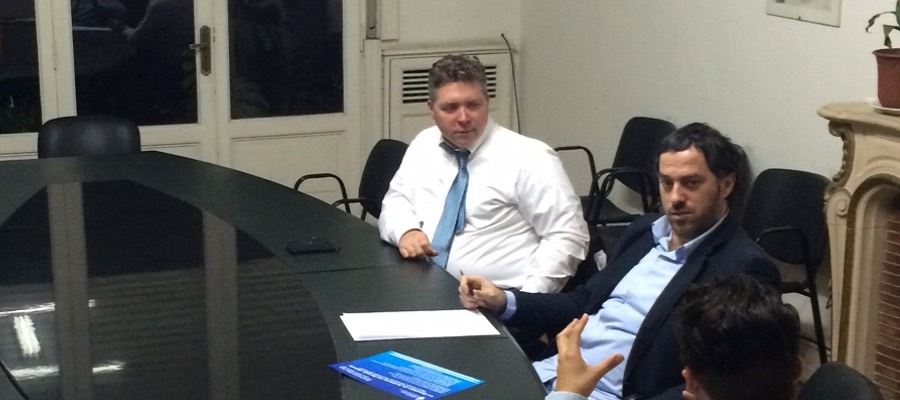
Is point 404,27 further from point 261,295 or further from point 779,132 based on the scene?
point 261,295

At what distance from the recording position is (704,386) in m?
1.82

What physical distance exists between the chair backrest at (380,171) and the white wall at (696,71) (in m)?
1.22

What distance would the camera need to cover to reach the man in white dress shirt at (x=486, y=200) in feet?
→ 10.0

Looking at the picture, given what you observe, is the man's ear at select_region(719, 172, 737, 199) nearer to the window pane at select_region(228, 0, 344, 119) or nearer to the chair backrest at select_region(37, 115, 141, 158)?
the chair backrest at select_region(37, 115, 141, 158)

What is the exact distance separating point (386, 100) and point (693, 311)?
422 centimetres

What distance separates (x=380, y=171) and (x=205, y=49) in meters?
1.69

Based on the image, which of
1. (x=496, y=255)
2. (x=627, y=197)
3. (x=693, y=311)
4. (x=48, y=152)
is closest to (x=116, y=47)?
(x=48, y=152)

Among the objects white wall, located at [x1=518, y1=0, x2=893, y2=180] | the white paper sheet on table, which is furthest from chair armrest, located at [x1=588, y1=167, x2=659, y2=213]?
the white paper sheet on table

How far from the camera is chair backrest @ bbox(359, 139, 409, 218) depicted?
4332 millimetres

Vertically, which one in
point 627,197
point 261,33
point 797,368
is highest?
point 261,33

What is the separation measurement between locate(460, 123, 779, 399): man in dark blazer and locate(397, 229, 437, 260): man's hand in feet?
1.13

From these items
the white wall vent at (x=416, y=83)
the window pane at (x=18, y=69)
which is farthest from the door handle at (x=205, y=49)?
the white wall vent at (x=416, y=83)

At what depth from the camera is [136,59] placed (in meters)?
5.60

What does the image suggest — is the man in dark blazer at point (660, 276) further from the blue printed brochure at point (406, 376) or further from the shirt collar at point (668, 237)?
the blue printed brochure at point (406, 376)
